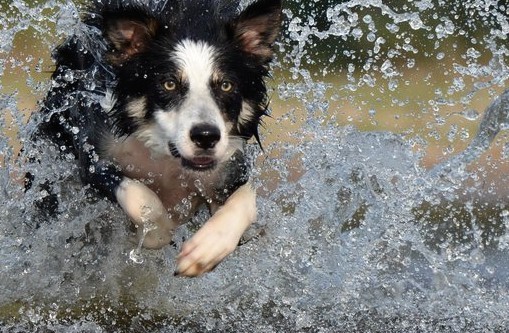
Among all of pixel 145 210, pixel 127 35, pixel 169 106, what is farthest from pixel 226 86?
pixel 145 210

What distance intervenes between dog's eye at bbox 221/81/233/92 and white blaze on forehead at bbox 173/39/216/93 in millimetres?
99

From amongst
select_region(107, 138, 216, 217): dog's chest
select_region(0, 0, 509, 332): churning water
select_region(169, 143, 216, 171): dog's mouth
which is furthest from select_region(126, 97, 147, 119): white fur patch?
select_region(0, 0, 509, 332): churning water

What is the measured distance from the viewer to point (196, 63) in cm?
475

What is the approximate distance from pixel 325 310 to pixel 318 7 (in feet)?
23.5

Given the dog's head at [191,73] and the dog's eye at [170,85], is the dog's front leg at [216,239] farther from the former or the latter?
the dog's eye at [170,85]

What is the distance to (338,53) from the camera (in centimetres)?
1254

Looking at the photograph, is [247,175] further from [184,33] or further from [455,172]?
[455,172]

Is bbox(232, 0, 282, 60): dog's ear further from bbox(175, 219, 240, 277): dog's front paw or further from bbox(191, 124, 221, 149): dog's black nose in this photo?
bbox(175, 219, 240, 277): dog's front paw

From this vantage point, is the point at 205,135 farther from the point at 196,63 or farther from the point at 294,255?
the point at 294,255

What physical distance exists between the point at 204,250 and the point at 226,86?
91 centimetres

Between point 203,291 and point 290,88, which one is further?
point 290,88

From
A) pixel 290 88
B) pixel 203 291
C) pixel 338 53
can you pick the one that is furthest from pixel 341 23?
pixel 338 53

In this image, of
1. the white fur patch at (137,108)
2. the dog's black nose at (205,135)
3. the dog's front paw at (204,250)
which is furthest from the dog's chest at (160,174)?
the dog's front paw at (204,250)

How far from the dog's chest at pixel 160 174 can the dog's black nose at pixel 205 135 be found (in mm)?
431
